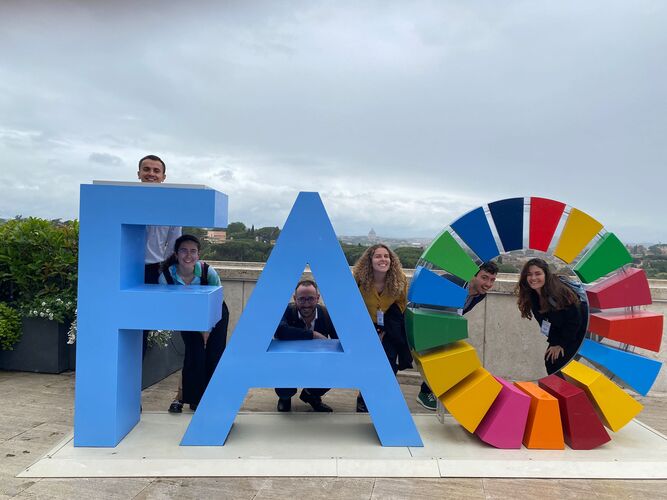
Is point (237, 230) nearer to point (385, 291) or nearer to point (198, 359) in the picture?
point (198, 359)

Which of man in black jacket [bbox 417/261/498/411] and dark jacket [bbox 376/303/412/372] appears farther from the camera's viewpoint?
man in black jacket [bbox 417/261/498/411]

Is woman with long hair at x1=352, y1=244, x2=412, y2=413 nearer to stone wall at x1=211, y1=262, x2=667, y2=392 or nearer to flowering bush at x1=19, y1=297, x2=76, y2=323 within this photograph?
stone wall at x1=211, y1=262, x2=667, y2=392

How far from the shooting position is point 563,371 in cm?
434

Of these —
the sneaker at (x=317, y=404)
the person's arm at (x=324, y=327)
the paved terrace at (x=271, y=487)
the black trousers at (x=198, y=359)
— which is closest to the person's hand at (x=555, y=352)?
the paved terrace at (x=271, y=487)

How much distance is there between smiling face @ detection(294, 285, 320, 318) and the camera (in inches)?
185

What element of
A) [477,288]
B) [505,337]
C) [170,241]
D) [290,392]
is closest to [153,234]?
[170,241]

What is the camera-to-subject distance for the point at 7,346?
18.4 ft

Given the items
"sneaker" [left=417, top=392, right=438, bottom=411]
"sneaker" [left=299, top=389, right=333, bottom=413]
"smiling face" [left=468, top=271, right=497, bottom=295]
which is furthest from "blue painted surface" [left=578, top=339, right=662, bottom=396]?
"sneaker" [left=299, top=389, right=333, bottom=413]

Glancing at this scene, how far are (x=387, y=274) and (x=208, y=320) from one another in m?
1.57

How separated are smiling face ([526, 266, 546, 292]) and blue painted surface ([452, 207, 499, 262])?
50 cm

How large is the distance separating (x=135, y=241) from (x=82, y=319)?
683 millimetres

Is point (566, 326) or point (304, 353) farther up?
point (566, 326)

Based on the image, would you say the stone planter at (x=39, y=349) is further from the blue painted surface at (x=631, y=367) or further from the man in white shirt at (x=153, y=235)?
the blue painted surface at (x=631, y=367)

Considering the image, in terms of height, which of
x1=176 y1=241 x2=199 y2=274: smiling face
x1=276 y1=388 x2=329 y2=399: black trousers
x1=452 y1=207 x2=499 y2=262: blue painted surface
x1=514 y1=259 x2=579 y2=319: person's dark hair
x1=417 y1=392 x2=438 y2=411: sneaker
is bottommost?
x1=417 y1=392 x2=438 y2=411: sneaker
